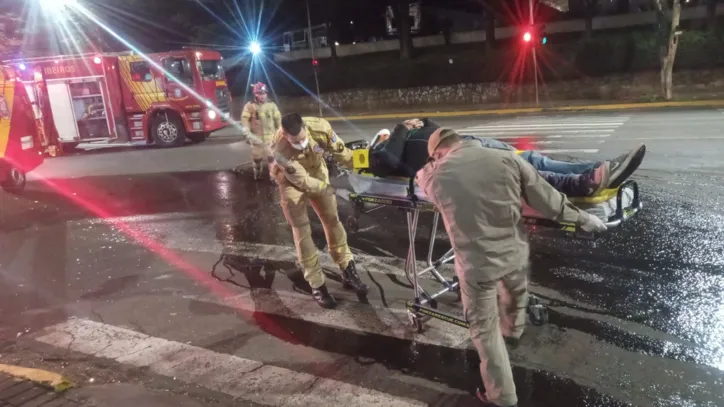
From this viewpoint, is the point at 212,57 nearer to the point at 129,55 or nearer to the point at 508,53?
the point at 129,55

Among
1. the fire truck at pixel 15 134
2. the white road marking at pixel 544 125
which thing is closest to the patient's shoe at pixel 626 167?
the fire truck at pixel 15 134

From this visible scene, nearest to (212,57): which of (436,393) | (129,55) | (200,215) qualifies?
(129,55)

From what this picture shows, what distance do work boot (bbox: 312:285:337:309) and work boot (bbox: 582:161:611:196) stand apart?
2.46 meters

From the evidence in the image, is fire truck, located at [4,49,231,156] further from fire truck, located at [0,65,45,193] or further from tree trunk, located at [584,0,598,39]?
tree trunk, located at [584,0,598,39]

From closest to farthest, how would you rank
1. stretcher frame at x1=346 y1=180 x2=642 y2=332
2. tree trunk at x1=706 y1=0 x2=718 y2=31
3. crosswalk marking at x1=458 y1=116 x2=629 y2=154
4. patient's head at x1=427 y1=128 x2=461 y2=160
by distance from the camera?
patient's head at x1=427 y1=128 x2=461 y2=160 → stretcher frame at x1=346 y1=180 x2=642 y2=332 → crosswalk marking at x1=458 y1=116 x2=629 y2=154 → tree trunk at x1=706 y1=0 x2=718 y2=31

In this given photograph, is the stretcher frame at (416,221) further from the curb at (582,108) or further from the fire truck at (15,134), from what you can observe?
the curb at (582,108)

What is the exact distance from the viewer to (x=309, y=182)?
15.4 ft

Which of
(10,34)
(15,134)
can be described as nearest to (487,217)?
(15,134)

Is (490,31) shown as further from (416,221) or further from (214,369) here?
(214,369)

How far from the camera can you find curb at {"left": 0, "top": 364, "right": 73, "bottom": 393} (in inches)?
157

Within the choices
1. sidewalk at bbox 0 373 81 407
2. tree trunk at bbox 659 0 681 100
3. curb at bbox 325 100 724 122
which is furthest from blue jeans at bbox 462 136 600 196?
tree trunk at bbox 659 0 681 100

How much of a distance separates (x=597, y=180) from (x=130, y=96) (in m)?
15.2

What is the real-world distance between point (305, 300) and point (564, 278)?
2.52 metres

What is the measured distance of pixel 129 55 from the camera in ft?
52.4
